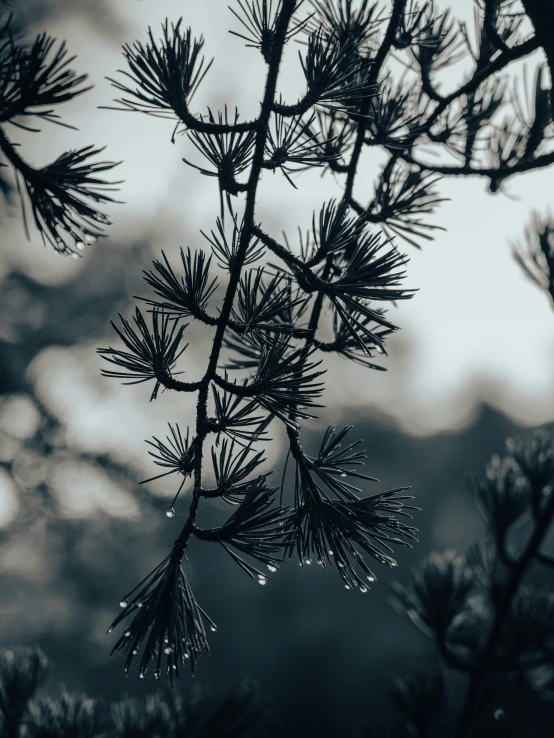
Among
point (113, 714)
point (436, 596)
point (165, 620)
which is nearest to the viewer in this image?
point (165, 620)

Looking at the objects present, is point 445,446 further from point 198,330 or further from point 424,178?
point 424,178

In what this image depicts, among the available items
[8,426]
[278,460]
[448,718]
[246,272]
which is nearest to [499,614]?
[246,272]

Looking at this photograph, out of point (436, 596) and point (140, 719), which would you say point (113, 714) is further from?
point (436, 596)

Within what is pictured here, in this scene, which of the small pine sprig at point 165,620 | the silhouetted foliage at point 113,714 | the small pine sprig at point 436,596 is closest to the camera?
the small pine sprig at point 165,620

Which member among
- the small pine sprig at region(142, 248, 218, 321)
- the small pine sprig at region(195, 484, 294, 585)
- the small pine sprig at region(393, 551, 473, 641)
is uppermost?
the small pine sprig at region(142, 248, 218, 321)

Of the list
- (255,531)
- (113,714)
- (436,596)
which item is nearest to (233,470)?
(255,531)

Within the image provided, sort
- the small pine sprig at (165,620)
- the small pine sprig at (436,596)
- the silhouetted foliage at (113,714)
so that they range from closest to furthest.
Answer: the small pine sprig at (165,620) < the silhouetted foliage at (113,714) < the small pine sprig at (436,596)

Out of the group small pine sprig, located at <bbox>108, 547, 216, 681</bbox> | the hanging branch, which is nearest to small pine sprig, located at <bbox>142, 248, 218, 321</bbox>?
the hanging branch

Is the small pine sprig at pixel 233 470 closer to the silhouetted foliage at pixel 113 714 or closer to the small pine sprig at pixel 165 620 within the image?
the small pine sprig at pixel 165 620

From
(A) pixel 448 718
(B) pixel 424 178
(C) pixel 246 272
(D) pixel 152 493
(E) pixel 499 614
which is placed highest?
(B) pixel 424 178

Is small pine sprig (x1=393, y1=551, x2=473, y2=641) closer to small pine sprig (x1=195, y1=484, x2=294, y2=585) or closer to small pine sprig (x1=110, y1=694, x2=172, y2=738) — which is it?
small pine sprig (x1=110, y1=694, x2=172, y2=738)

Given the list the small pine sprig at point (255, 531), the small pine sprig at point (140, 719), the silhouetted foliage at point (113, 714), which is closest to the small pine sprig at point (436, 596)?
the silhouetted foliage at point (113, 714)
